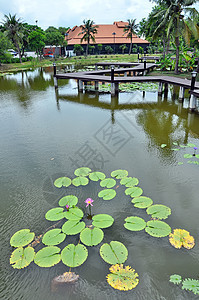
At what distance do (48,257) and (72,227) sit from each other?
0.65 metres

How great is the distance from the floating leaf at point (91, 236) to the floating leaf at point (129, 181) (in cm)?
160

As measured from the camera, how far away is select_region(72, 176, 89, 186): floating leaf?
4.97m

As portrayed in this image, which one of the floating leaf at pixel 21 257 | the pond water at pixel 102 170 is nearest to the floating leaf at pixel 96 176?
the pond water at pixel 102 170

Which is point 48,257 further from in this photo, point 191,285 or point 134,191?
point 134,191

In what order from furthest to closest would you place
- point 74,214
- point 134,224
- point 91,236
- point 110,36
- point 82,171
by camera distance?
point 110,36 → point 82,171 → point 74,214 → point 134,224 → point 91,236

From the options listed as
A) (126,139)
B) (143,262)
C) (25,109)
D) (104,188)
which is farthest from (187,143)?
(25,109)

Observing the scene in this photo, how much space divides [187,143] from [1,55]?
34.8m

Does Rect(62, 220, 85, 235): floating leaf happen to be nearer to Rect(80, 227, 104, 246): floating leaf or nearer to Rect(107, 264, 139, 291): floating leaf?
Rect(80, 227, 104, 246): floating leaf

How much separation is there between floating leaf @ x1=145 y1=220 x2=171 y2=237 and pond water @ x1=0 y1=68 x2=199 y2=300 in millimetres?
115

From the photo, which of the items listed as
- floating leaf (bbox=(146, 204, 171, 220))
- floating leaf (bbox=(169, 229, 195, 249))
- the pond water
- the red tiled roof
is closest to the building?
the red tiled roof

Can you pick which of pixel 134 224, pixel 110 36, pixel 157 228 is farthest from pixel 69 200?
pixel 110 36

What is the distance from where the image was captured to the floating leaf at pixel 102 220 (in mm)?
3686

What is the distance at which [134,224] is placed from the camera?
3.73 meters

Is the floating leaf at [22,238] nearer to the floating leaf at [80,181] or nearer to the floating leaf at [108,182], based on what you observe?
the floating leaf at [80,181]
